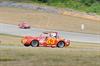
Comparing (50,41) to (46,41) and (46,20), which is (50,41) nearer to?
(46,41)

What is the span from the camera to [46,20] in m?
75.1

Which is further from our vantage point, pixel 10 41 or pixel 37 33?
pixel 37 33

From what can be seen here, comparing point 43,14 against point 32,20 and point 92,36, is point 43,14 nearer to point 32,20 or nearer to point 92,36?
point 32,20

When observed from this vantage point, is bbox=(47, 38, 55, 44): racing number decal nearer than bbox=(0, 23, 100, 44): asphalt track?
Yes

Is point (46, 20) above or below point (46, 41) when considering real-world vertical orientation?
below

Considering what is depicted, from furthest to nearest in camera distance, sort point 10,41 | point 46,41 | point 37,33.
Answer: point 37,33 < point 10,41 < point 46,41

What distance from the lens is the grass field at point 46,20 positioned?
6912 cm

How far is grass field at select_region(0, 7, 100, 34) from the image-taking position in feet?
227

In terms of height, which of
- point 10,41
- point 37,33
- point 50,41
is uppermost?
point 50,41

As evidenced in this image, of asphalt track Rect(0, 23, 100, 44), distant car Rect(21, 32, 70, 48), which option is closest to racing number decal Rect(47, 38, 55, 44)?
distant car Rect(21, 32, 70, 48)

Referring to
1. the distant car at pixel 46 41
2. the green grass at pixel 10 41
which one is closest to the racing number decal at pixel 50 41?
the distant car at pixel 46 41

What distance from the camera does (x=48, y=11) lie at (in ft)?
280

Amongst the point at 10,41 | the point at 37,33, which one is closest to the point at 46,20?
the point at 37,33

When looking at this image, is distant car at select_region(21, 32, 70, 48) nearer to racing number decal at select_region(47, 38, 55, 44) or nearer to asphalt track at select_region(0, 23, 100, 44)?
racing number decal at select_region(47, 38, 55, 44)
